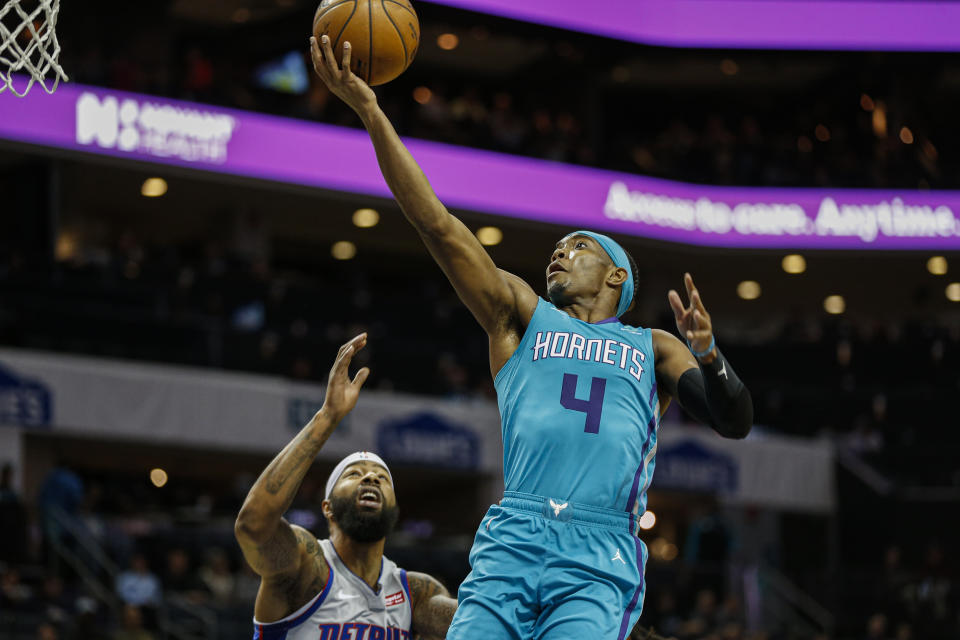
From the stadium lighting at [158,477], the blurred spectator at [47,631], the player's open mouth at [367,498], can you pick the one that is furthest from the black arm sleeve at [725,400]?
the stadium lighting at [158,477]

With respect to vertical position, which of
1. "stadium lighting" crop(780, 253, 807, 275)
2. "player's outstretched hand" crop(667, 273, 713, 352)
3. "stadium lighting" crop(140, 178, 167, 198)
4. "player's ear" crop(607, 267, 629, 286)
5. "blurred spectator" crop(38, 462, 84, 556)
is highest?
"stadium lighting" crop(780, 253, 807, 275)

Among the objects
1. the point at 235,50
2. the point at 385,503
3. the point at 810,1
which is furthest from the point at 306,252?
the point at 385,503

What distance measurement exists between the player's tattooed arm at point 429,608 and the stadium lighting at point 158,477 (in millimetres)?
15675

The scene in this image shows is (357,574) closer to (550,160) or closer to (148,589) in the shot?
(148,589)

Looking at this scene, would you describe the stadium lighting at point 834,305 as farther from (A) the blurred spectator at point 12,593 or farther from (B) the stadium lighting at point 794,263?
(A) the blurred spectator at point 12,593

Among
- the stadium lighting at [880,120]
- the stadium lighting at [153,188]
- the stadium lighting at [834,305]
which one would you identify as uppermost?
the stadium lighting at [880,120]

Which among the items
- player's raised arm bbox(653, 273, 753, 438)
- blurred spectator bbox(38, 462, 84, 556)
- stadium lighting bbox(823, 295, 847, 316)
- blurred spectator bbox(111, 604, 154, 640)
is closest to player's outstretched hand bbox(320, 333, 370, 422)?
player's raised arm bbox(653, 273, 753, 438)

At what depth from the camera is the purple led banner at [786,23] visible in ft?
97.9

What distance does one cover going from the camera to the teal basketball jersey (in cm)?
492

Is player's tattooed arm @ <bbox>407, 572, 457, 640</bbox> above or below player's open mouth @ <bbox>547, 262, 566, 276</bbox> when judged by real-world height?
below

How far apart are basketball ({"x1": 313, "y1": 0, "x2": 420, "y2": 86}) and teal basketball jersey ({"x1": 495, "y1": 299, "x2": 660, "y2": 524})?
108 cm

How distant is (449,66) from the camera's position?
3284 centimetres

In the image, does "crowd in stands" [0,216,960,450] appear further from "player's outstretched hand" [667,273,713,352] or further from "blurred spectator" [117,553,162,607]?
"player's outstretched hand" [667,273,713,352]

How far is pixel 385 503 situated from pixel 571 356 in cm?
174
